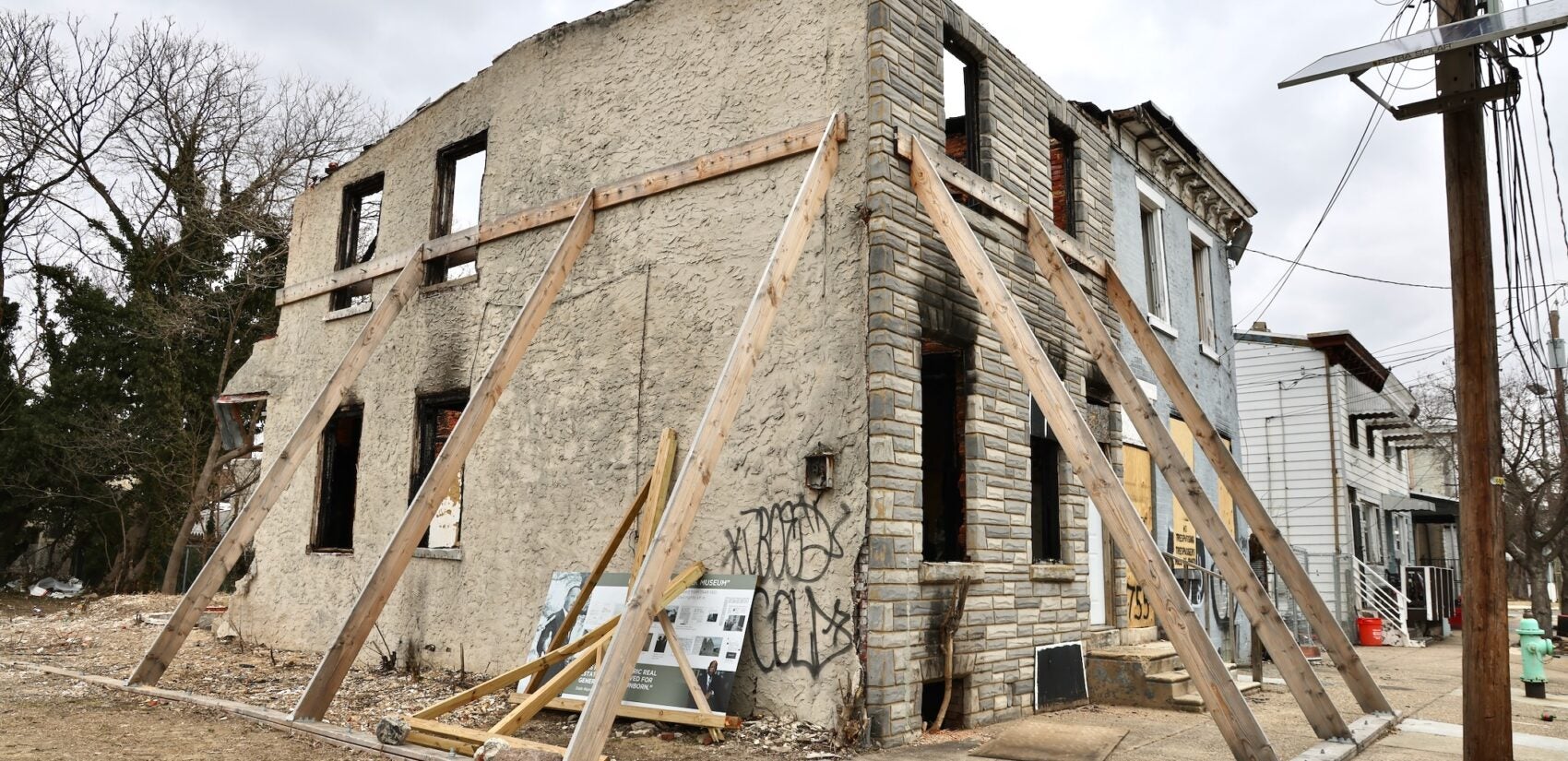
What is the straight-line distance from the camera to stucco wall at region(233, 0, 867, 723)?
6805 millimetres

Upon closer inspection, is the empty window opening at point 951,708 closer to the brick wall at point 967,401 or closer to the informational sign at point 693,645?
the brick wall at point 967,401

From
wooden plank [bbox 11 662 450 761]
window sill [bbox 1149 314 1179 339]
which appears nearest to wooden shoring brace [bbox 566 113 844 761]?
wooden plank [bbox 11 662 450 761]

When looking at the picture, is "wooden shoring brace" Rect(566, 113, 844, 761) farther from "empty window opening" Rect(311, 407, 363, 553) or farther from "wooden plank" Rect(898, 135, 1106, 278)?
"empty window opening" Rect(311, 407, 363, 553)

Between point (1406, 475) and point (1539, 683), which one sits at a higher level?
point (1406, 475)

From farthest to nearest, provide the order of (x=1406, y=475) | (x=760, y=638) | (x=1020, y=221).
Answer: (x=1406, y=475) < (x=1020, y=221) < (x=760, y=638)

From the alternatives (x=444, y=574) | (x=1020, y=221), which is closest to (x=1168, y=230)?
(x=1020, y=221)

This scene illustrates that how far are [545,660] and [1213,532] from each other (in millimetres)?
4409

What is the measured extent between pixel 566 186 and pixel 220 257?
1605cm

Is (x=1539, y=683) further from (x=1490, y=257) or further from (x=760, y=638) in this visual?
(x=760, y=638)

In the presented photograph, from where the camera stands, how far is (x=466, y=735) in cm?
567

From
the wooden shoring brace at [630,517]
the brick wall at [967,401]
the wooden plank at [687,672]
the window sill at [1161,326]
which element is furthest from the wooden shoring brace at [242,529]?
the window sill at [1161,326]

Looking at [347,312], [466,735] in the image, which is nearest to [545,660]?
[466,735]

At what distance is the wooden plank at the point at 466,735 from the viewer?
527 cm

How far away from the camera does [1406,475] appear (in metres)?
27.6
